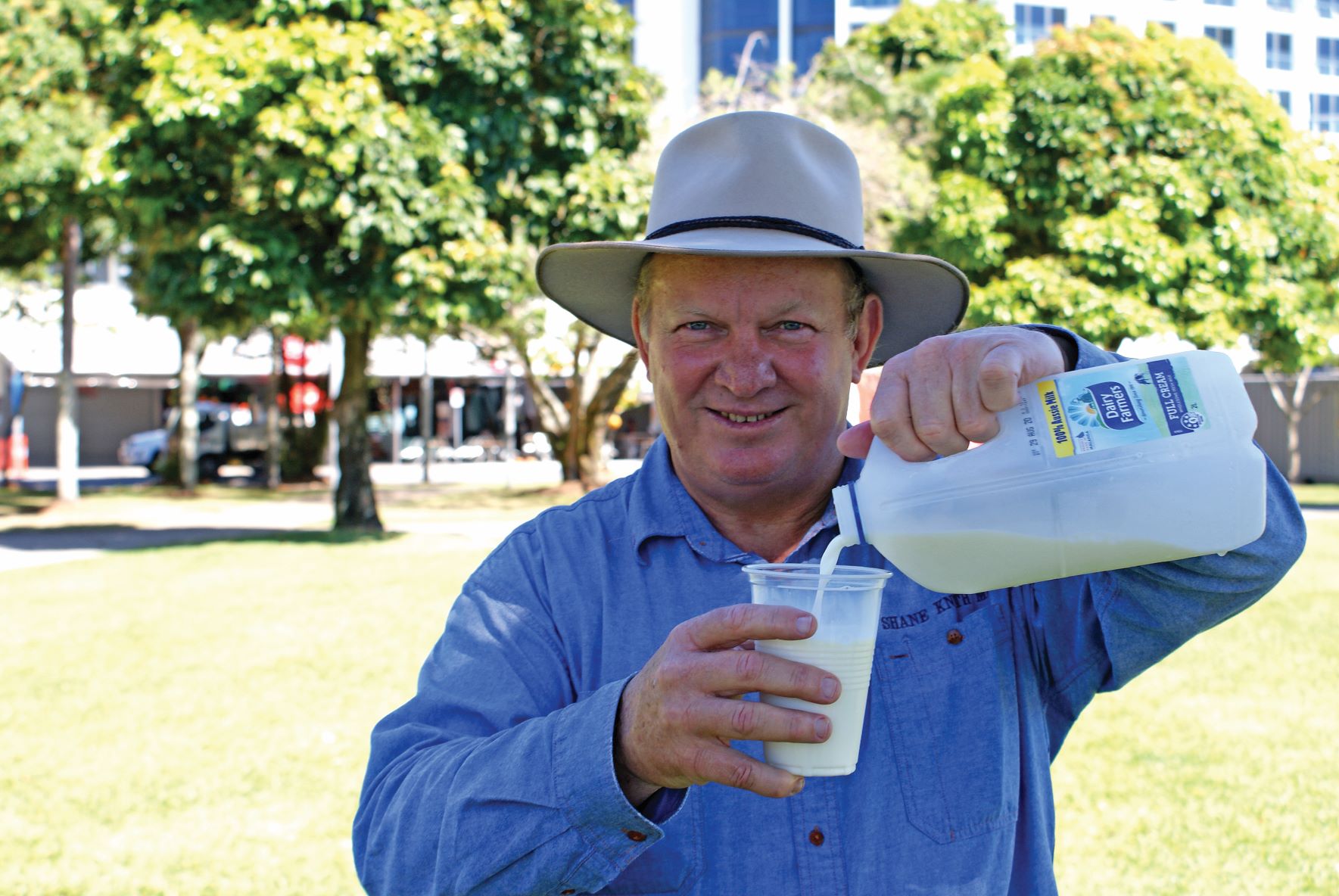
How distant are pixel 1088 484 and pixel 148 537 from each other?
1608 cm

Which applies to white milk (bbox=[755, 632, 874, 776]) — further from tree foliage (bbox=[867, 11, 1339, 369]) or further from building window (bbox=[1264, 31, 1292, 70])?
building window (bbox=[1264, 31, 1292, 70])

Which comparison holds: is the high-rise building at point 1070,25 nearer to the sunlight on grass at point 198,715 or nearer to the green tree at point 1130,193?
the green tree at point 1130,193

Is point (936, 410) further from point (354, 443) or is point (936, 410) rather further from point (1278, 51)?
point (1278, 51)

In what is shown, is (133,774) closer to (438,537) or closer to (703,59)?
(438,537)

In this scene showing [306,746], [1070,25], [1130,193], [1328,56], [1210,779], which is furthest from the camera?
[1328,56]

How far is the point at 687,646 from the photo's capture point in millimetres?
1389

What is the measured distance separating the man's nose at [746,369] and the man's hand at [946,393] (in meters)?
0.43

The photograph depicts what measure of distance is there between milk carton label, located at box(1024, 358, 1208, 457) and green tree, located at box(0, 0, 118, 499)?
1518 centimetres

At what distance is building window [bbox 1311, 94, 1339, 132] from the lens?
55438mm

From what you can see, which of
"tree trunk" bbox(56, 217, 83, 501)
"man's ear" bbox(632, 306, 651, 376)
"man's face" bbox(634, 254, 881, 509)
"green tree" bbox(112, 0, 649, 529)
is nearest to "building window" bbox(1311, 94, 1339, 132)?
"green tree" bbox(112, 0, 649, 529)

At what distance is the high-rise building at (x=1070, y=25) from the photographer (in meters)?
41.4

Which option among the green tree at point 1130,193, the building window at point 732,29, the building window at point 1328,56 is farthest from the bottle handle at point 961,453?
the building window at point 1328,56

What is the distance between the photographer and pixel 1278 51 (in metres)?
54.6

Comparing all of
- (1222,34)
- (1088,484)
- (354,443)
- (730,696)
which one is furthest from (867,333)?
(1222,34)
